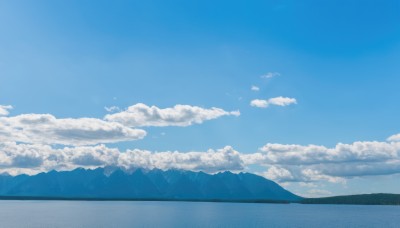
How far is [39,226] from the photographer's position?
161 metres

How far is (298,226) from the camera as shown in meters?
174

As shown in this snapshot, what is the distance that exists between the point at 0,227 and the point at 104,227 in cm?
4219

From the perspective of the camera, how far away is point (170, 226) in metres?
169

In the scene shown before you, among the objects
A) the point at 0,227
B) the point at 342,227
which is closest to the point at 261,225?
the point at 342,227

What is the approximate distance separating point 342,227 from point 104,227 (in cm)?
10470

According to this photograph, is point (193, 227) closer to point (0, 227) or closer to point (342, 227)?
point (342, 227)

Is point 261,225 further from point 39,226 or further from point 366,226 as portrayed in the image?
point 39,226

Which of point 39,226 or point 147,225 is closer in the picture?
point 39,226

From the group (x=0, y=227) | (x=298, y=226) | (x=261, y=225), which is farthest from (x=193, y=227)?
(x=0, y=227)

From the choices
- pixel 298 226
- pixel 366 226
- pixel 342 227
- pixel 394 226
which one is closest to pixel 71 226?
pixel 298 226

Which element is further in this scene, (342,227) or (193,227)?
(342,227)

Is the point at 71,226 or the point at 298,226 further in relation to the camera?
the point at 298,226

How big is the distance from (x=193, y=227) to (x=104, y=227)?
36.8 meters

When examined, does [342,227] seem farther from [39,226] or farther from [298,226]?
[39,226]
